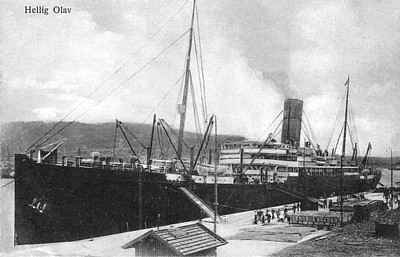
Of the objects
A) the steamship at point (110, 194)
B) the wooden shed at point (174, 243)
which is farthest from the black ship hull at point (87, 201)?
the wooden shed at point (174, 243)

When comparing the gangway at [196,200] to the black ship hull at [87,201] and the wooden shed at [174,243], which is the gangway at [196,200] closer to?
the black ship hull at [87,201]

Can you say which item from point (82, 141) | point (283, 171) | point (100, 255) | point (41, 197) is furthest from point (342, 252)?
point (82, 141)

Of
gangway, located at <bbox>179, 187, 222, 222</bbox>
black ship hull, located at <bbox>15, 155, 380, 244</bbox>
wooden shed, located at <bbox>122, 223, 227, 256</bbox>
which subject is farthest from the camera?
gangway, located at <bbox>179, 187, 222, 222</bbox>

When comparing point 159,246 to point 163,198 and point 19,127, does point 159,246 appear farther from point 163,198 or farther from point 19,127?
point 19,127

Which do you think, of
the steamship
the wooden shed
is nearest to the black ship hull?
the steamship

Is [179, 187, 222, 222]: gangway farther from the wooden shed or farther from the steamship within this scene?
the wooden shed

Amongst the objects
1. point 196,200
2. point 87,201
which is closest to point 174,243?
point 87,201
